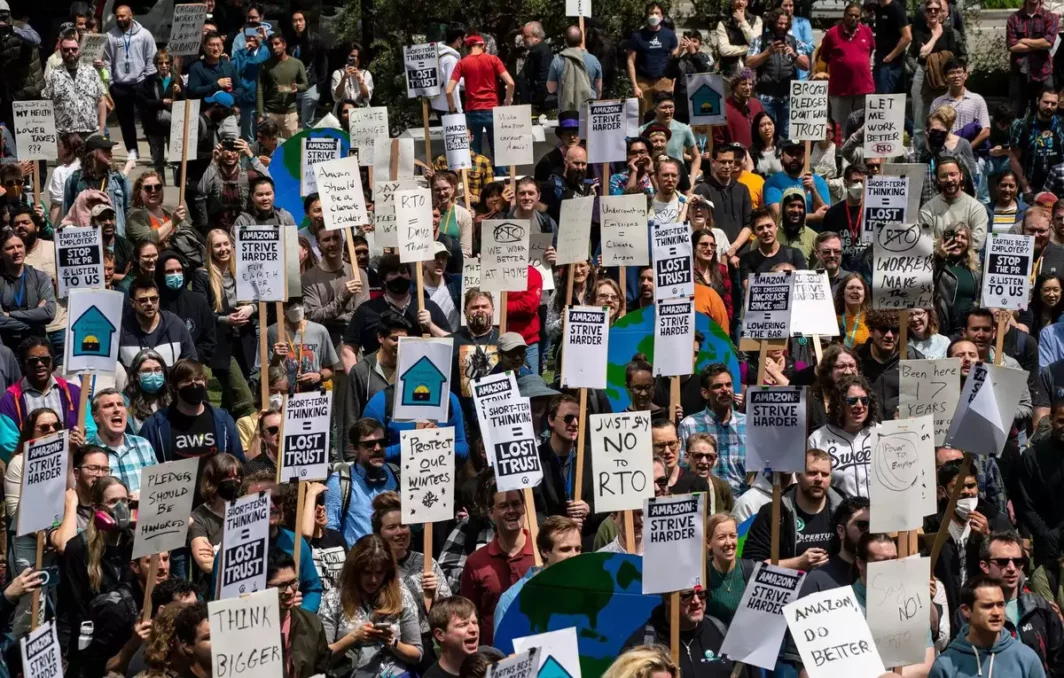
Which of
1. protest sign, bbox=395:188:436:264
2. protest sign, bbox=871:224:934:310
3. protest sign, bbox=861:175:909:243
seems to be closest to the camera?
protest sign, bbox=871:224:934:310

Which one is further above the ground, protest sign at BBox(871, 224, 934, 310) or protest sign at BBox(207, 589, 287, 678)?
protest sign at BBox(871, 224, 934, 310)

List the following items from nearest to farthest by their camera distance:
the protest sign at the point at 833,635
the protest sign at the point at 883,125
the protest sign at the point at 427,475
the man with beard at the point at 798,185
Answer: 1. the protest sign at the point at 833,635
2. the protest sign at the point at 427,475
3. the man with beard at the point at 798,185
4. the protest sign at the point at 883,125

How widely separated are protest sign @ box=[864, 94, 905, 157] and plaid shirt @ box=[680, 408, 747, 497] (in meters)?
5.38

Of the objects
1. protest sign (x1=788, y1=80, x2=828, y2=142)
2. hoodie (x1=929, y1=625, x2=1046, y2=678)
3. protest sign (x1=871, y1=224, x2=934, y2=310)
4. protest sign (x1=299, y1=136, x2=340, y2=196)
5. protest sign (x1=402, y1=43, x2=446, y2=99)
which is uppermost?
protest sign (x1=402, y1=43, x2=446, y2=99)

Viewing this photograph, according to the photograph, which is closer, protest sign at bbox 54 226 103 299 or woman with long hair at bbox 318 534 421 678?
woman with long hair at bbox 318 534 421 678

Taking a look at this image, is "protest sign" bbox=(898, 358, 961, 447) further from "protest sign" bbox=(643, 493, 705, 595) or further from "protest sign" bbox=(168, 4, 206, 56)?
"protest sign" bbox=(168, 4, 206, 56)

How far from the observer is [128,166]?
1752cm

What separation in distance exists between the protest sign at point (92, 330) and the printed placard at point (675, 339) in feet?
10.3

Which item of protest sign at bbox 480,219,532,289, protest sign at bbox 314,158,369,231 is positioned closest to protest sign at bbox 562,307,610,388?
protest sign at bbox 480,219,532,289

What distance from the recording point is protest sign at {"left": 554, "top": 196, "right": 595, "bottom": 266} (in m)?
14.1

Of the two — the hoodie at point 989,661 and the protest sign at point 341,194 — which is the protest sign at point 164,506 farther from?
the protest sign at point 341,194

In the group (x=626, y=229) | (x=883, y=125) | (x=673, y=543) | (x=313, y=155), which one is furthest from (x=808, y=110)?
(x=673, y=543)

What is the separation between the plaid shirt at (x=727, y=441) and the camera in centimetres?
1206

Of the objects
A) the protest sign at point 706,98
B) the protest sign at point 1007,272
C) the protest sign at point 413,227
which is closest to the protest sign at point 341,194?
the protest sign at point 413,227
